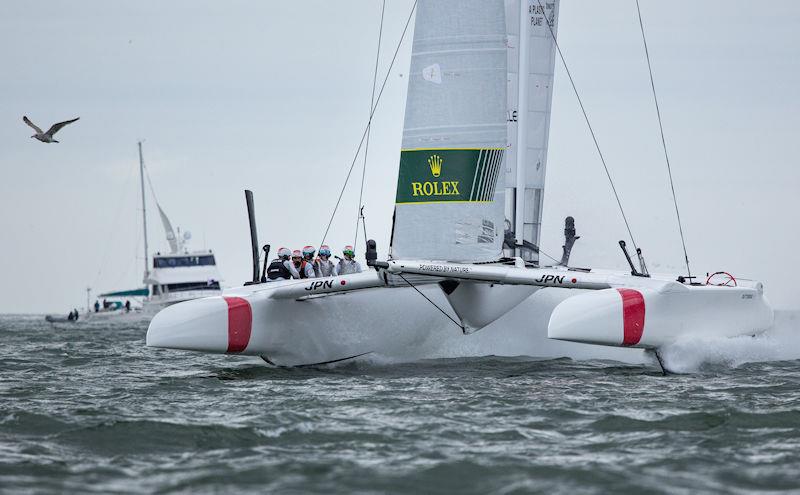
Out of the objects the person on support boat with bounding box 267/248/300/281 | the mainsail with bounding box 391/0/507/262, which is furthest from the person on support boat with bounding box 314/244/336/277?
the mainsail with bounding box 391/0/507/262

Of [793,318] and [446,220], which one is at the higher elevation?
[446,220]

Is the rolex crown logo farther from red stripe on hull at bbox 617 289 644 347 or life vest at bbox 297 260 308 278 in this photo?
life vest at bbox 297 260 308 278

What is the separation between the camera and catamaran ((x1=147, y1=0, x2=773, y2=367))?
10.2 meters

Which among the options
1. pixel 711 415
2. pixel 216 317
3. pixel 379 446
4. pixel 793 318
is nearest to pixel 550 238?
pixel 793 318

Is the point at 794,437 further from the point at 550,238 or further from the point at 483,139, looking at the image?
the point at 550,238

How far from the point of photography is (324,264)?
12539 mm

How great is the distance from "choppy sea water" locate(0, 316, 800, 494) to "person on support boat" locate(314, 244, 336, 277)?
70.9 inches

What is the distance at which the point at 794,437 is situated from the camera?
6488 millimetres

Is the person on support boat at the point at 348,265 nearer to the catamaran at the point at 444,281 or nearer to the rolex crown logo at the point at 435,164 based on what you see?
the catamaran at the point at 444,281

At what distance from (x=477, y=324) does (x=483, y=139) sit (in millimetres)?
Result: 1870

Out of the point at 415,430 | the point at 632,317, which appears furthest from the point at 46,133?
the point at 415,430

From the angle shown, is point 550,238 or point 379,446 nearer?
point 379,446

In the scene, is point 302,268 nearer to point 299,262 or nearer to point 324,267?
point 299,262

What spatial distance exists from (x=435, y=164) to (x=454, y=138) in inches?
12.5
